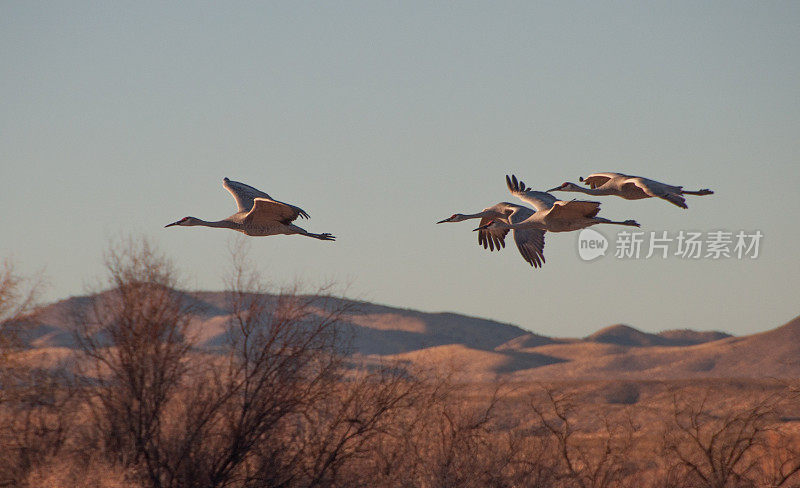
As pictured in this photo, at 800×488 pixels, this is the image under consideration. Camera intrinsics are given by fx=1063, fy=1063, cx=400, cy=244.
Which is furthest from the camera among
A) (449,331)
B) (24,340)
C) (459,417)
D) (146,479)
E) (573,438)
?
(449,331)

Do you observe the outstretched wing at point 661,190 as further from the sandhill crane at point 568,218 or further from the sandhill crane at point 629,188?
the sandhill crane at point 568,218

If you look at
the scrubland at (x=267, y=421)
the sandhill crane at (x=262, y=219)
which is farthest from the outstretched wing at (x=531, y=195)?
the scrubland at (x=267, y=421)

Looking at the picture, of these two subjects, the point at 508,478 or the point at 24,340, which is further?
the point at 24,340

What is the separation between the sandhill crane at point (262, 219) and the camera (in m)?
17.5

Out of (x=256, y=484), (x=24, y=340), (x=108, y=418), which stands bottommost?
(x=256, y=484)

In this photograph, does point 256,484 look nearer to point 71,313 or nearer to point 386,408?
point 386,408

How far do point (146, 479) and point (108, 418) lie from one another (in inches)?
94.8

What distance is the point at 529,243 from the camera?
2269 centimetres

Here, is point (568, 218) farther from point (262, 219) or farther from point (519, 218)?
point (262, 219)

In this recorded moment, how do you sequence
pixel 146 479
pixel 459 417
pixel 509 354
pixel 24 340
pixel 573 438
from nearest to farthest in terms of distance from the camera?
pixel 146 479
pixel 459 417
pixel 24 340
pixel 573 438
pixel 509 354

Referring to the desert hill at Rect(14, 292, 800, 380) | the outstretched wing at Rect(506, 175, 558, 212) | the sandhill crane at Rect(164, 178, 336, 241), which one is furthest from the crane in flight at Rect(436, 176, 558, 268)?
the desert hill at Rect(14, 292, 800, 380)

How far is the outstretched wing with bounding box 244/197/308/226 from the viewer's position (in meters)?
17.2

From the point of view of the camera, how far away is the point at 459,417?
3231 cm

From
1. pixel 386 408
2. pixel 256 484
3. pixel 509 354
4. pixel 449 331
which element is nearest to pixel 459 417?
pixel 386 408
